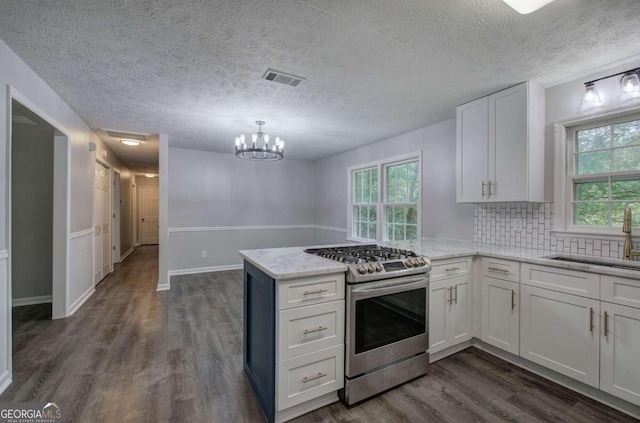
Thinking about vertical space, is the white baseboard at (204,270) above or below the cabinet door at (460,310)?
below

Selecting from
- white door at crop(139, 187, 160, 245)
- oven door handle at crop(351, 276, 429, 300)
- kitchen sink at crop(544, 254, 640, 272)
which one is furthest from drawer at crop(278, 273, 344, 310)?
white door at crop(139, 187, 160, 245)

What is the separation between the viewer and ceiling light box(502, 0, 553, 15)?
1515 millimetres

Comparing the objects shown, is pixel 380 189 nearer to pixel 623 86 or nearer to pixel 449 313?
pixel 449 313

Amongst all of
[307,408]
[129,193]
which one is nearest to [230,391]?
[307,408]

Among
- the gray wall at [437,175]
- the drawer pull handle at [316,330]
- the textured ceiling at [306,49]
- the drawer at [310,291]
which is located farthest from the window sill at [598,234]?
the drawer pull handle at [316,330]

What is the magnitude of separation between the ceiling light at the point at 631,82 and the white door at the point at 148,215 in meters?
11.6

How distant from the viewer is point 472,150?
3.04 m

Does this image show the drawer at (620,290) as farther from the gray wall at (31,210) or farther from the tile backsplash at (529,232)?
the gray wall at (31,210)

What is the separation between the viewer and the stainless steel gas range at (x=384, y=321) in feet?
6.22

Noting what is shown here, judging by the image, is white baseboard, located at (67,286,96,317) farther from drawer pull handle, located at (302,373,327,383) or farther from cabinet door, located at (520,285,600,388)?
cabinet door, located at (520,285,600,388)

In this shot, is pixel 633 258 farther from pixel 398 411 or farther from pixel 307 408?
pixel 307 408

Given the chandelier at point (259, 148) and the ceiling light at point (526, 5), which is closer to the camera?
the ceiling light at point (526, 5)

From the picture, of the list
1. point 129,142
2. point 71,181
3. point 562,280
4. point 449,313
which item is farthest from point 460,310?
point 129,142

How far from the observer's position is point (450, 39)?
1975mm
